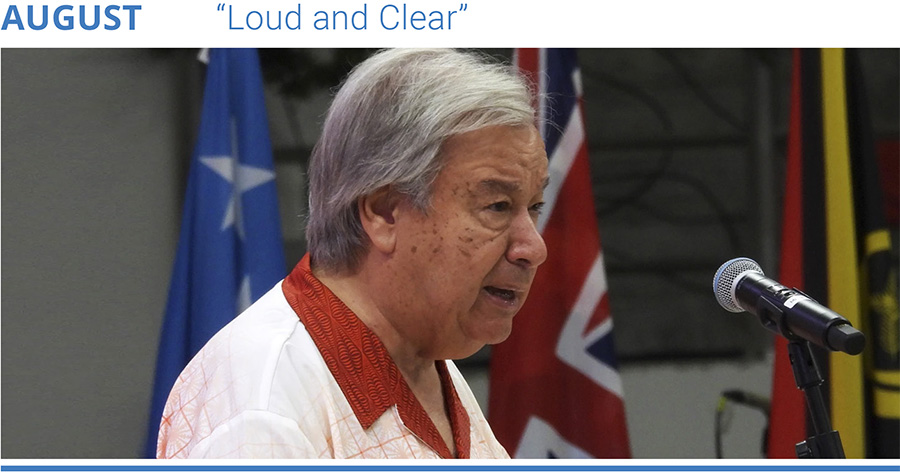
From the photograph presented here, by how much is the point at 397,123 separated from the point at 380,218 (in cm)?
15

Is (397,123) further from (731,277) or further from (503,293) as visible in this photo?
(731,277)

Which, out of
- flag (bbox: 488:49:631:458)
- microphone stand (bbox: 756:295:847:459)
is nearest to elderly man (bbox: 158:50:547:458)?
microphone stand (bbox: 756:295:847:459)

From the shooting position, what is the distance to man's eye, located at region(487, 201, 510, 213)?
1471 mm

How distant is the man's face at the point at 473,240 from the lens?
1451mm

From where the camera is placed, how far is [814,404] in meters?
1.26

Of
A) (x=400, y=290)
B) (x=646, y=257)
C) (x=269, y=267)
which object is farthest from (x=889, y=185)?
(x=400, y=290)

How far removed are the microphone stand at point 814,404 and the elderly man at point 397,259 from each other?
0.41 metres

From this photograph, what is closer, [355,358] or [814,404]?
[814,404]

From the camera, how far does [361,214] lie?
1477 mm
